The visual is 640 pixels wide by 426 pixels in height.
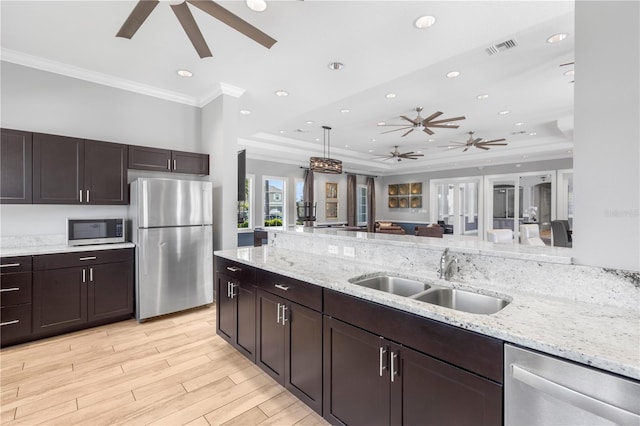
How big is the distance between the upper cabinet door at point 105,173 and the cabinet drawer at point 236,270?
1740mm

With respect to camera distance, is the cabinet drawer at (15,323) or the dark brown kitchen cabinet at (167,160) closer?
the cabinet drawer at (15,323)

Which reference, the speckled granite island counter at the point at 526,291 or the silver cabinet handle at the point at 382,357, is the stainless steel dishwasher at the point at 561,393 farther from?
the silver cabinet handle at the point at 382,357

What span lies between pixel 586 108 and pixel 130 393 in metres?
3.31

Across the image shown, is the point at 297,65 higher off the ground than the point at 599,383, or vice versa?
the point at 297,65

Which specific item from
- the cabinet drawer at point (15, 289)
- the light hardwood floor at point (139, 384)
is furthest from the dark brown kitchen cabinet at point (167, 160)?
the light hardwood floor at point (139, 384)

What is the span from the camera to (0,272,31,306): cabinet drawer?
2738mm

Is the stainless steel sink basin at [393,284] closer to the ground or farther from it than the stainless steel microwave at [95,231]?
closer to the ground

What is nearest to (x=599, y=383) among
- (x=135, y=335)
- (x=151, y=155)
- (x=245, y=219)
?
(x=135, y=335)

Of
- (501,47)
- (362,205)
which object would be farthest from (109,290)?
(362,205)

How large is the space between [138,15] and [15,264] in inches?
102

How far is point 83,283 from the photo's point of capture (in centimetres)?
314

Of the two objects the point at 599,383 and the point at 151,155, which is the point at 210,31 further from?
the point at 599,383

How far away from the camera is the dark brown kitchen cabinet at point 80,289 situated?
2.93 m

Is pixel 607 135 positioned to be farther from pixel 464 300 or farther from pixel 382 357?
pixel 382 357
